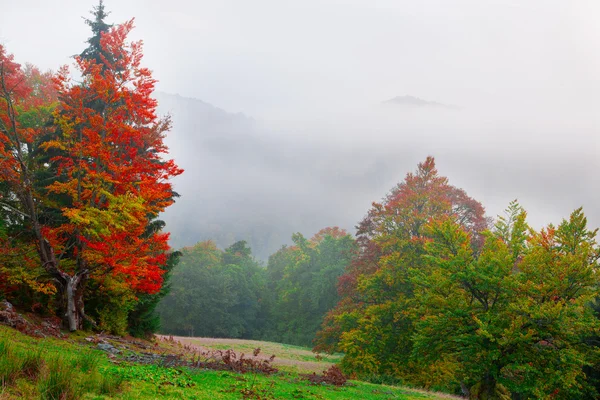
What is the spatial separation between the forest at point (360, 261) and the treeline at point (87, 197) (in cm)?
10

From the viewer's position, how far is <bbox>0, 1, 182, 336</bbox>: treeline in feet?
56.3

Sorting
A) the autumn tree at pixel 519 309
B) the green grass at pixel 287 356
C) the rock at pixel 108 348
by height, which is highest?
the autumn tree at pixel 519 309

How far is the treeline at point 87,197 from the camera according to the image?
17172 mm

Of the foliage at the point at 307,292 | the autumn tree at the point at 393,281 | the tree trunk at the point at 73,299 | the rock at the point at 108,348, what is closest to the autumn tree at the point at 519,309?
the autumn tree at the point at 393,281

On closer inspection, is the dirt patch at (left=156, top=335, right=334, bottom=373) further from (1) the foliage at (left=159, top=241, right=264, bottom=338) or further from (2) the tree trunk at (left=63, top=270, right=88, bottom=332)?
(1) the foliage at (left=159, top=241, right=264, bottom=338)

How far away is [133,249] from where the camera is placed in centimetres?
1866

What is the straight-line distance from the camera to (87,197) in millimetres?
19078

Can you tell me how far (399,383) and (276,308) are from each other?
171 ft

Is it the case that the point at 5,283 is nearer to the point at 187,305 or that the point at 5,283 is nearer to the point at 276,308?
the point at 187,305

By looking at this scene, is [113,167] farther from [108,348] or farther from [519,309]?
[519,309]

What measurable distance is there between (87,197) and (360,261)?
66.0 ft

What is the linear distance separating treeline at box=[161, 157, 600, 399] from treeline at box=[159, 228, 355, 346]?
30.0 metres

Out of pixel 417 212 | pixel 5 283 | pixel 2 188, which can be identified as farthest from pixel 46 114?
pixel 417 212

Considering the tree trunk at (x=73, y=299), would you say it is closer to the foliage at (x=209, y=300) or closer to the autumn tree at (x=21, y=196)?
the autumn tree at (x=21, y=196)
